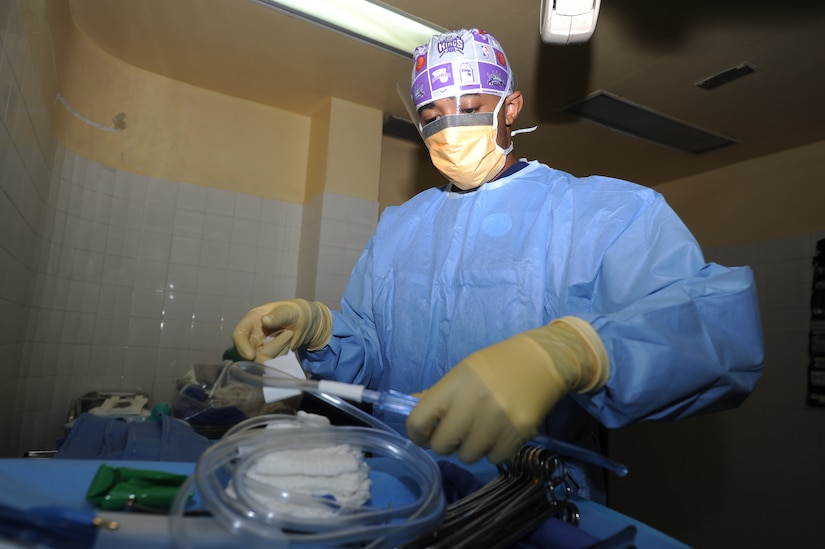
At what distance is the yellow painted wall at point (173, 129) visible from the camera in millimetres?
2502

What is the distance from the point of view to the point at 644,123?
3184mm

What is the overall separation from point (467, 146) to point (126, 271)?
2186 millimetres

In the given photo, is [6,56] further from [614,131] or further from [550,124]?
[614,131]

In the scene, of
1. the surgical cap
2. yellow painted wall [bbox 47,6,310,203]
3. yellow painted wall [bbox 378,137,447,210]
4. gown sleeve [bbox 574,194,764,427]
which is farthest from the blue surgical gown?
yellow painted wall [bbox 378,137,447,210]

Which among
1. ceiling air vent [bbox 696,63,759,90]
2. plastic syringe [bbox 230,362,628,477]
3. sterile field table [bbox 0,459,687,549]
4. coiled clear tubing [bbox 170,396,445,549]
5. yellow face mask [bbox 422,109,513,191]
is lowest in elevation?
sterile field table [bbox 0,459,687,549]

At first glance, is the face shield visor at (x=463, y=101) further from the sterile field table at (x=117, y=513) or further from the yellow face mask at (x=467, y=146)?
the sterile field table at (x=117, y=513)

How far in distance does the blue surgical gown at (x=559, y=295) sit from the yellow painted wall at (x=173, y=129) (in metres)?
1.86

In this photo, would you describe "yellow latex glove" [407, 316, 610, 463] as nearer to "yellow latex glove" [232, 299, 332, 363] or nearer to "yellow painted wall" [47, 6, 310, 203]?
"yellow latex glove" [232, 299, 332, 363]

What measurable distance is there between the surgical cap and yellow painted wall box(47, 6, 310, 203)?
180cm

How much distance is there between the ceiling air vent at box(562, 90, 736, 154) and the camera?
116 inches

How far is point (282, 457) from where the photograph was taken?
0.62m

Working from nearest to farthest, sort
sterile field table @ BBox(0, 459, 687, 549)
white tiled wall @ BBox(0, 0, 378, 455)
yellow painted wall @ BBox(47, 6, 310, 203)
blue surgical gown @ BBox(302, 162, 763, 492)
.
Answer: sterile field table @ BBox(0, 459, 687, 549)
blue surgical gown @ BBox(302, 162, 763, 492)
white tiled wall @ BBox(0, 0, 378, 455)
yellow painted wall @ BBox(47, 6, 310, 203)

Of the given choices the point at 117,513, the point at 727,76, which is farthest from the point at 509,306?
the point at 727,76

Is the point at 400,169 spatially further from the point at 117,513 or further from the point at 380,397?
the point at 117,513
